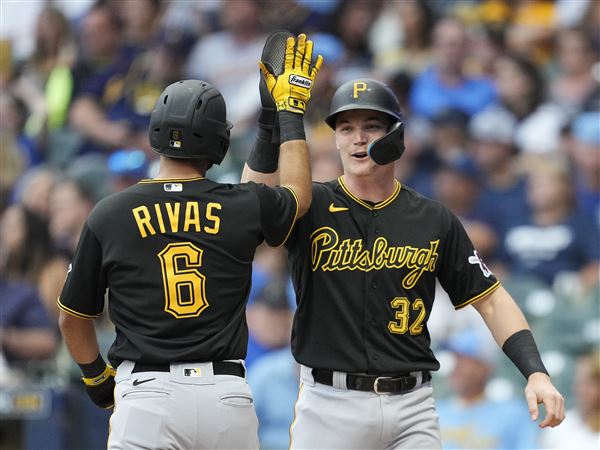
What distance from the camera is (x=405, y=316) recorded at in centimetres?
411

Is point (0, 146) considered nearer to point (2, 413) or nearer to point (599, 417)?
point (2, 413)

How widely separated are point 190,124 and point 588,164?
522cm

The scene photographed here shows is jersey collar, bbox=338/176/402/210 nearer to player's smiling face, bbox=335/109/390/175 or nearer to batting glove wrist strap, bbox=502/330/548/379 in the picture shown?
player's smiling face, bbox=335/109/390/175

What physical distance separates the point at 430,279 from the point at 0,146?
7.68m

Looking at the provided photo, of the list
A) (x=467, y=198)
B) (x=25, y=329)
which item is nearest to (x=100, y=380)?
(x=467, y=198)

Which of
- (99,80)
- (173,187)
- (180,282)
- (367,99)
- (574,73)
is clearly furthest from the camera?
(99,80)

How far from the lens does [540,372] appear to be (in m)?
3.94

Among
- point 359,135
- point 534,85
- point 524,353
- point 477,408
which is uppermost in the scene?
point 534,85

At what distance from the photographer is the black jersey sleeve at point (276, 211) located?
376 cm

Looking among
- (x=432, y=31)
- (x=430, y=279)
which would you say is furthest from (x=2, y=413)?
(x=430, y=279)

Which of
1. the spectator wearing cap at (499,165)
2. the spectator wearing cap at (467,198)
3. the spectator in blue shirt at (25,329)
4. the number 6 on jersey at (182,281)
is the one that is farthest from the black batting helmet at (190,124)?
the spectator in blue shirt at (25,329)

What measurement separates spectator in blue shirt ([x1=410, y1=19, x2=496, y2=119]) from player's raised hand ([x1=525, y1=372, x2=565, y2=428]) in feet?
17.0

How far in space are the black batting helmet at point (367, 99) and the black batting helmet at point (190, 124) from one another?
1.96 ft

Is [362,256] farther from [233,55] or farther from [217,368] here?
[233,55]
